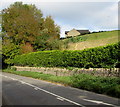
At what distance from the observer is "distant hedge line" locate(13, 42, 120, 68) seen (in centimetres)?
1675

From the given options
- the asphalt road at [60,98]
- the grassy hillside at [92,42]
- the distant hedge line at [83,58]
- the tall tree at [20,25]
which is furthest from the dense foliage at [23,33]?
the asphalt road at [60,98]

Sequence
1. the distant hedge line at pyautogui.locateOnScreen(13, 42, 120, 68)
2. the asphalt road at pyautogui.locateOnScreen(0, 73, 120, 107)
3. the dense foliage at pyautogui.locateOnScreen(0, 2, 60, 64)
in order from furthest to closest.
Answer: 1. the dense foliage at pyautogui.locateOnScreen(0, 2, 60, 64)
2. the distant hedge line at pyautogui.locateOnScreen(13, 42, 120, 68)
3. the asphalt road at pyautogui.locateOnScreen(0, 73, 120, 107)

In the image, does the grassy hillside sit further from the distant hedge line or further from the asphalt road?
the asphalt road

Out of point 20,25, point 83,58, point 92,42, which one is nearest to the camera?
point 83,58

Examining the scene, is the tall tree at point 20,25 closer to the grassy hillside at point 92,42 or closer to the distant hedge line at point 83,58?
the grassy hillside at point 92,42

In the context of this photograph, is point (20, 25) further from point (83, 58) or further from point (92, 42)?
point (83, 58)

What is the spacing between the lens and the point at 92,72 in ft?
60.2

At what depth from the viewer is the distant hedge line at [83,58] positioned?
1675 centimetres

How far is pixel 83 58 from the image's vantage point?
20891 millimetres

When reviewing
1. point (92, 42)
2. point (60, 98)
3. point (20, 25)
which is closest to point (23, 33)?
point (20, 25)

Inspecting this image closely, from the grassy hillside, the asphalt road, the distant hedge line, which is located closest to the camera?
the asphalt road

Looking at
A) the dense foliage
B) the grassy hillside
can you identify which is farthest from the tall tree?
the grassy hillside

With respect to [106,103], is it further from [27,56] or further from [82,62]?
[27,56]

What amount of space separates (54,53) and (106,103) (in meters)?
19.2
